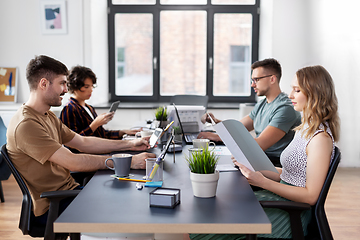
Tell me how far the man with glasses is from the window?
7.72 ft

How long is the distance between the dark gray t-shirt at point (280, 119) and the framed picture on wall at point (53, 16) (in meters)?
3.18

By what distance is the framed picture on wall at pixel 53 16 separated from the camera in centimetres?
479

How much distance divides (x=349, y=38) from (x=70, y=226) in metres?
4.46

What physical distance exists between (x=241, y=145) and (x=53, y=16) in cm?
400

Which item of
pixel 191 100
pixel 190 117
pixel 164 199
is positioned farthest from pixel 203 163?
pixel 191 100

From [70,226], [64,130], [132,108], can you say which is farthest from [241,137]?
[132,108]

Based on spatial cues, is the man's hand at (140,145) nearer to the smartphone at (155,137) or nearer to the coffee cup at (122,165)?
the smartphone at (155,137)

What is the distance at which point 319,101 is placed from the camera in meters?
1.70

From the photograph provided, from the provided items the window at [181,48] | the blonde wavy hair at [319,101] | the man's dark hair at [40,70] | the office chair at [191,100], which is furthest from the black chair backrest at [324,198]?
the window at [181,48]

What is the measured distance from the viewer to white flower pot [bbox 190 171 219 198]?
138cm

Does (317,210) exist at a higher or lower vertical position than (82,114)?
lower

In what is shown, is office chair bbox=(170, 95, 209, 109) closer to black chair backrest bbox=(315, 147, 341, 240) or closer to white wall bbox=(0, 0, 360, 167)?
white wall bbox=(0, 0, 360, 167)

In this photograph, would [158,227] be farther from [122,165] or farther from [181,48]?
[181,48]

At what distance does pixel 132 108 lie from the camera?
4941 millimetres
